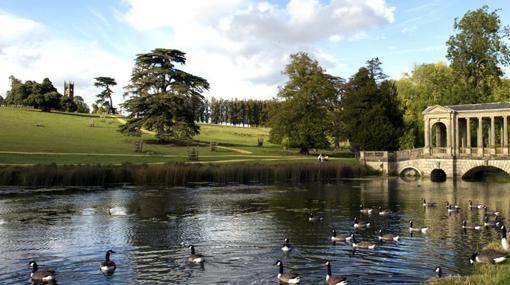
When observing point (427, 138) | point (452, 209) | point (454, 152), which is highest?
point (427, 138)

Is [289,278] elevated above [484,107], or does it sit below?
below

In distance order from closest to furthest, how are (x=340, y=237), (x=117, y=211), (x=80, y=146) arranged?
(x=340, y=237), (x=117, y=211), (x=80, y=146)

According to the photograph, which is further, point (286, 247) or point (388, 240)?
point (388, 240)

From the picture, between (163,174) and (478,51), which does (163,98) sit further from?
(478,51)

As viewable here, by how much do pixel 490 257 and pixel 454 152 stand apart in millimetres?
57488

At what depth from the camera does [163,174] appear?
193ft

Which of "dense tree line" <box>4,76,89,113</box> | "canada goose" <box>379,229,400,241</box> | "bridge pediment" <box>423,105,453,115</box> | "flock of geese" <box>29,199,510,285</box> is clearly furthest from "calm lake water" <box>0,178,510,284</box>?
"dense tree line" <box>4,76,89,113</box>

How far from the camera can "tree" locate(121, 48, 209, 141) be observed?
88.9 metres

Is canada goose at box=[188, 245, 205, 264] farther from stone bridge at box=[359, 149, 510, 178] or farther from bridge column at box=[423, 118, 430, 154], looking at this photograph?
bridge column at box=[423, 118, 430, 154]

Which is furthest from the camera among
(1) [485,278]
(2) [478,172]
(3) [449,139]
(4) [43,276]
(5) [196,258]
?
(2) [478,172]

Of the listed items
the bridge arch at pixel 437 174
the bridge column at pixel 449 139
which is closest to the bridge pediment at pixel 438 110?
the bridge column at pixel 449 139

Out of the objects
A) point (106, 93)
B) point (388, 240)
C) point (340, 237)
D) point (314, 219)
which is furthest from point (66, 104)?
point (388, 240)

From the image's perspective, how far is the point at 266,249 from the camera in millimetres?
25391

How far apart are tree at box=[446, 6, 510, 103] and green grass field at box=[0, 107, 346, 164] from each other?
29.9 metres
